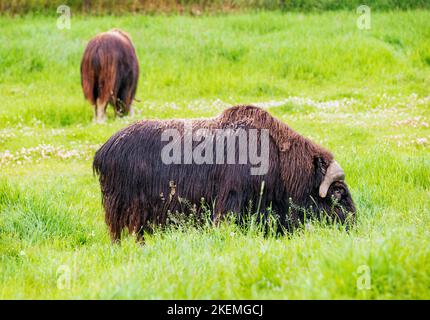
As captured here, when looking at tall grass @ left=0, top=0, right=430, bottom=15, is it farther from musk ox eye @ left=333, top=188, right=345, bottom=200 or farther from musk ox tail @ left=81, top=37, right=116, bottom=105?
musk ox eye @ left=333, top=188, right=345, bottom=200

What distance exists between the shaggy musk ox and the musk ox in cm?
655

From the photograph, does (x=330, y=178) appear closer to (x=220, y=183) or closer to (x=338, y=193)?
(x=338, y=193)

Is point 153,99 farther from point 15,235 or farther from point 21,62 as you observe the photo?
point 15,235

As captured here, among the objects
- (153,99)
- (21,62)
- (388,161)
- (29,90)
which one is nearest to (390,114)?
(388,161)

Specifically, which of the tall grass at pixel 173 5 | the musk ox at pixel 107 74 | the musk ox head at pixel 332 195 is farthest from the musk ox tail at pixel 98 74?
the tall grass at pixel 173 5

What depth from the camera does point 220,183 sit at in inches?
233

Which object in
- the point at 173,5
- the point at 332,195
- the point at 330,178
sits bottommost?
the point at 332,195

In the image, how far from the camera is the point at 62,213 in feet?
21.2

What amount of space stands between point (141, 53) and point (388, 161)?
10.4m

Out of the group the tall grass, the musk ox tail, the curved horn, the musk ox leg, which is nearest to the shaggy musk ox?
the curved horn

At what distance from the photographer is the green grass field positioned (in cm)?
385

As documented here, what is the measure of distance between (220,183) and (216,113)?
6.81 metres

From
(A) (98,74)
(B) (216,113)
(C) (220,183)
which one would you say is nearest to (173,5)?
(A) (98,74)

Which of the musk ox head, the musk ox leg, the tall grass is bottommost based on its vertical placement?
the musk ox leg
